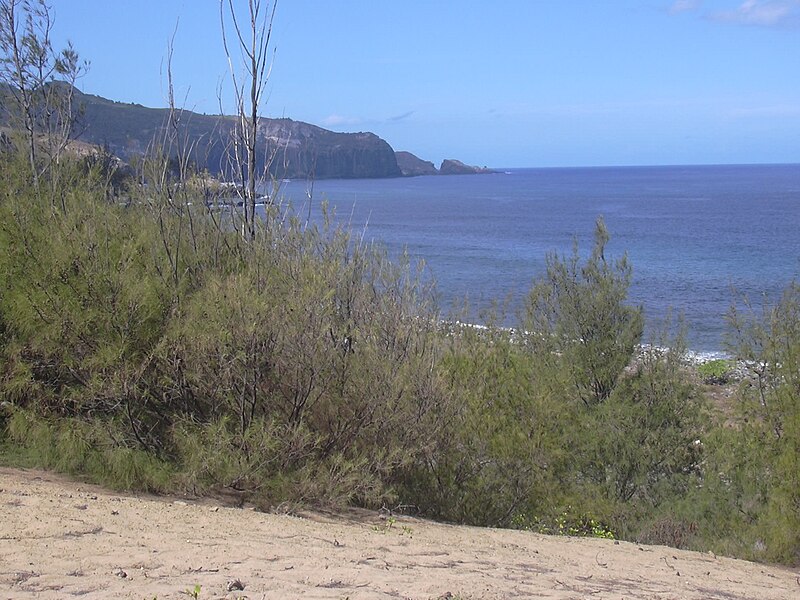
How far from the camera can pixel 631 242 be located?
62.8m

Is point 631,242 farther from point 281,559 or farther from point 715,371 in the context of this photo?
point 281,559

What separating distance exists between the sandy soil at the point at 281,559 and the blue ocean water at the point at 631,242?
6435 mm

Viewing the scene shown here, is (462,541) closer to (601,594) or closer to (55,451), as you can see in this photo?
(601,594)

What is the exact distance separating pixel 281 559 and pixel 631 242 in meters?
58.9

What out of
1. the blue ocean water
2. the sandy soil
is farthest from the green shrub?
the sandy soil

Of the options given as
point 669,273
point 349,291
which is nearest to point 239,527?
point 349,291

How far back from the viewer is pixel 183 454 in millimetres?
10047

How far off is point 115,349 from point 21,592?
450 cm

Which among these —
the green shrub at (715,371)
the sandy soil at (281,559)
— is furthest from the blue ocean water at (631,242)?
the sandy soil at (281,559)

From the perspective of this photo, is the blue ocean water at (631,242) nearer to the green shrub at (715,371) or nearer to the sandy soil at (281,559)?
the green shrub at (715,371)

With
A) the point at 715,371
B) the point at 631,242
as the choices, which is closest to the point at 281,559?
the point at 715,371

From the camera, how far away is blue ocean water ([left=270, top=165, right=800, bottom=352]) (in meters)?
39.1

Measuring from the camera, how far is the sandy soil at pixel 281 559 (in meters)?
6.12

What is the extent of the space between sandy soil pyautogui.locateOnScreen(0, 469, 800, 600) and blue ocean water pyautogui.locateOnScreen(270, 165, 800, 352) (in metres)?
6.44
